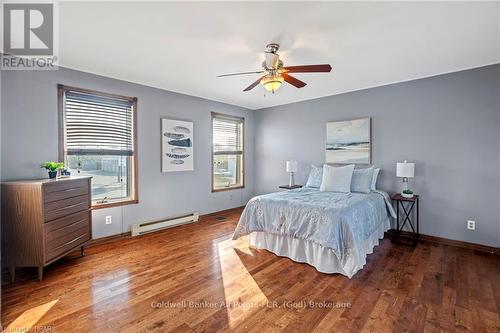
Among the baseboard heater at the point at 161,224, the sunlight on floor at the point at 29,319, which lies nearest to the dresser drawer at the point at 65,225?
the sunlight on floor at the point at 29,319

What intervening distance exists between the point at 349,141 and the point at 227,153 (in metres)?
2.65

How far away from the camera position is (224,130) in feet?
17.9

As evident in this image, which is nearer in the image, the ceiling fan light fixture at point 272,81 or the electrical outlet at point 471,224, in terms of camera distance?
the ceiling fan light fixture at point 272,81

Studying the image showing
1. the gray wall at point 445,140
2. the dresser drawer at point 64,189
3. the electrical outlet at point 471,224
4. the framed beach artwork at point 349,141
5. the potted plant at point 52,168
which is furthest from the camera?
the framed beach artwork at point 349,141

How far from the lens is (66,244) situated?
8.99ft

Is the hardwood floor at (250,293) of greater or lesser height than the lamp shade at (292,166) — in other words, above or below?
below

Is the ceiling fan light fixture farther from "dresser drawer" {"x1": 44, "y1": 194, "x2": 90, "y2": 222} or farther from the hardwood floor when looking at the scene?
"dresser drawer" {"x1": 44, "y1": 194, "x2": 90, "y2": 222}

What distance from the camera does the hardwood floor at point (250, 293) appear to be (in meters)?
1.85

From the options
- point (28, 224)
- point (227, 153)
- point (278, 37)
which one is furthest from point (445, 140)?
point (28, 224)

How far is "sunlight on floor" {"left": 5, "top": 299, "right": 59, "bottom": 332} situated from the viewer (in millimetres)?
1795

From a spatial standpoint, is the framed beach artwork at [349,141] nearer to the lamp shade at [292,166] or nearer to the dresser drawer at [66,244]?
the lamp shade at [292,166]

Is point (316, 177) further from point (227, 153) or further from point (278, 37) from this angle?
point (278, 37)

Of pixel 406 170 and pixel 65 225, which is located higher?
pixel 406 170

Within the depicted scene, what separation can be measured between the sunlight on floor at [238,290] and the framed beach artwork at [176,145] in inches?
77.8
